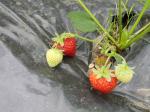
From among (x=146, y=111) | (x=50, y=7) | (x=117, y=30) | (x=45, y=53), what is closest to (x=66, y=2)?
(x=50, y=7)

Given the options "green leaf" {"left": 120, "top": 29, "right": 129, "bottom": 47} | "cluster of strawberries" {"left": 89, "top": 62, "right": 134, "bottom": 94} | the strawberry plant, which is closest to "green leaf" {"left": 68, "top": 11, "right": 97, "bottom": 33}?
the strawberry plant

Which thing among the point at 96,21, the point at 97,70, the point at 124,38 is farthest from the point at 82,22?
the point at 97,70

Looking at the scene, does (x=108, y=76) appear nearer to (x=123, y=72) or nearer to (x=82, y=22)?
(x=123, y=72)

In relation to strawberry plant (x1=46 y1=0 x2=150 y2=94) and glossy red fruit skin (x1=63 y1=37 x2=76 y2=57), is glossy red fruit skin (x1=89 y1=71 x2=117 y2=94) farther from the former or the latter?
glossy red fruit skin (x1=63 y1=37 x2=76 y2=57)

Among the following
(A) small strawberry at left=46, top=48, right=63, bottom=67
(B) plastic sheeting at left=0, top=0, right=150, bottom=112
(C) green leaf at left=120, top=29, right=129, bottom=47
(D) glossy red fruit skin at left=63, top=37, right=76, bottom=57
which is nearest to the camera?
(B) plastic sheeting at left=0, top=0, right=150, bottom=112

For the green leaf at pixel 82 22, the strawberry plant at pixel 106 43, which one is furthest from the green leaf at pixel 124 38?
the green leaf at pixel 82 22

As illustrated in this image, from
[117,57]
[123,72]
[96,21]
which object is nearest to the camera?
[123,72]

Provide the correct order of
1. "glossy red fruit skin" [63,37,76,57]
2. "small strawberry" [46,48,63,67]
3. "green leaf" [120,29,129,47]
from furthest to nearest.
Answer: "green leaf" [120,29,129,47], "glossy red fruit skin" [63,37,76,57], "small strawberry" [46,48,63,67]
